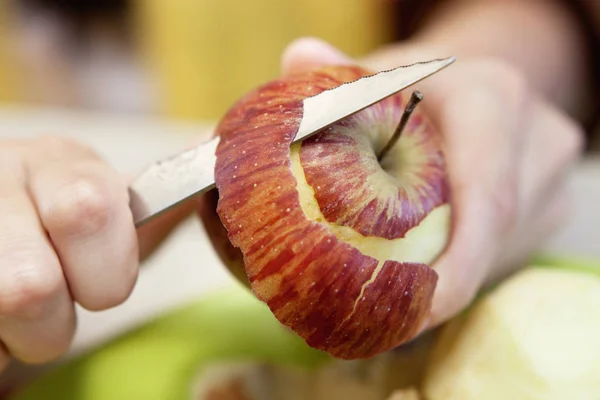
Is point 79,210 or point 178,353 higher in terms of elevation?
point 79,210

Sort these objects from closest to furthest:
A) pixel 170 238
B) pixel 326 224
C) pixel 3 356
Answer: pixel 326 224, pixel 3 356, pixel 170 238

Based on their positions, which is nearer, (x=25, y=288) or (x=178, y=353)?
(x=25, y=288)

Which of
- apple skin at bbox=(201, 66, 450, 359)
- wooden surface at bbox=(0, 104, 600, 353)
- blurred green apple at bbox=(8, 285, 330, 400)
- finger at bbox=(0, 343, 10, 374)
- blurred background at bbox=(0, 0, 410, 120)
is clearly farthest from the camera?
blurred background at bbox=(0, 0, 410, 120)

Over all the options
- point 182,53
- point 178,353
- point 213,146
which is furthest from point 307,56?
point 182,53

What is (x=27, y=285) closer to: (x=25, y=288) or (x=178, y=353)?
(x=25, y=288)

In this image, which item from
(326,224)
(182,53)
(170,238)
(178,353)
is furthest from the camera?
(182,53)

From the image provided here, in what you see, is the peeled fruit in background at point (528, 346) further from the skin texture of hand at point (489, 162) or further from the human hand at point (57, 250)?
the human hand at point (57, 250)

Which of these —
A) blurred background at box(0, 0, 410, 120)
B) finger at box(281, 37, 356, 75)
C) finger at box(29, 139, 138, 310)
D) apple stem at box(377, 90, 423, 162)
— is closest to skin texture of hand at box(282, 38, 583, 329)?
finger at box(281, 37, 356, 75)

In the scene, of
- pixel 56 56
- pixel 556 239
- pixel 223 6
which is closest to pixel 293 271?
pixel 556 239

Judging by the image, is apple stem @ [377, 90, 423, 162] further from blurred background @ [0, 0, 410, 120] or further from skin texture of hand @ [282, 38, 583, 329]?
blurred background @ [0, 0, 410, 120]
